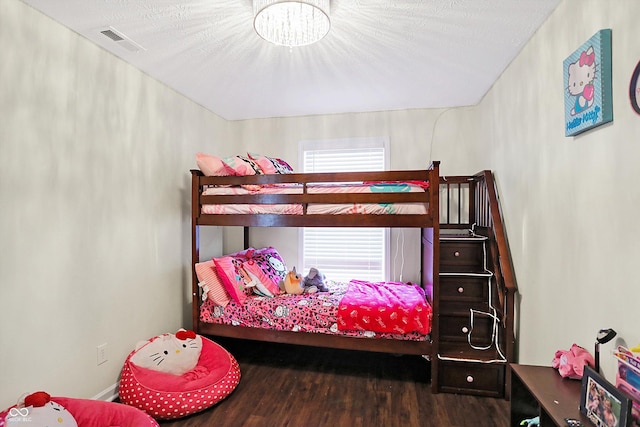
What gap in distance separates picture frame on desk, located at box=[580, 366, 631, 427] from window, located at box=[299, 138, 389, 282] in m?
2.31

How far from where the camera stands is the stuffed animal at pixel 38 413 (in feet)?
4.79

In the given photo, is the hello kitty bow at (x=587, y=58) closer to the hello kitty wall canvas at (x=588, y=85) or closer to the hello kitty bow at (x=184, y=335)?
the hello kitty wall canvas at (x=588, y=85)

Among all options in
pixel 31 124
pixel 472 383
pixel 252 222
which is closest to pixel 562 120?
pixel 472 383

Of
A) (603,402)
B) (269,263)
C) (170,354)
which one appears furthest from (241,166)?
(603,402)

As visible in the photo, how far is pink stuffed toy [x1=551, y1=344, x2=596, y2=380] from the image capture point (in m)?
1.42

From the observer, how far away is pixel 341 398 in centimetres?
229

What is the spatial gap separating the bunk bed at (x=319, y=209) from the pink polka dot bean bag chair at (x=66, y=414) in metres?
0.98

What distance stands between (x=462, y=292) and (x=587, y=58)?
1.74 meters

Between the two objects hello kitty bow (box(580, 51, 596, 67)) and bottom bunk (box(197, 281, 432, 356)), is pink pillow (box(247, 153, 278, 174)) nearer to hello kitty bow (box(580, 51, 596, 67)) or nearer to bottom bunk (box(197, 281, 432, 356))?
bottom bunk (box(197, 281, 432, 356))

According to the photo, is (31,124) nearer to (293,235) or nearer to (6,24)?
(6,24)

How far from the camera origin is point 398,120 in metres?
3.50

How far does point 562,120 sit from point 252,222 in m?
2.14

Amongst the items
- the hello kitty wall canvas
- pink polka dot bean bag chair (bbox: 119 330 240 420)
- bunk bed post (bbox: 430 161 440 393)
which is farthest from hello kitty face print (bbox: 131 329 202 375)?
the hello kitty wall canvas

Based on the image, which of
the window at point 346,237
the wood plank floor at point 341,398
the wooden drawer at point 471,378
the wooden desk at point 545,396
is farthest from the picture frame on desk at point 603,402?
the window at point 346,237
